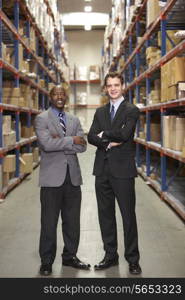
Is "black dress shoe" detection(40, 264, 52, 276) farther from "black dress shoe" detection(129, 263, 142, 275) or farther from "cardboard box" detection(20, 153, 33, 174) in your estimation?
"cardboard box" detection(20, 153, 33, 174)

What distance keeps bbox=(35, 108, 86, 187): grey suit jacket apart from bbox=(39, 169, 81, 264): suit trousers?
74 millimetres

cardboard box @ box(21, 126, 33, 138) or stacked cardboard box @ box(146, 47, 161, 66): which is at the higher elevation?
stacked cardboard box @ box(146, 47, 161, 66)

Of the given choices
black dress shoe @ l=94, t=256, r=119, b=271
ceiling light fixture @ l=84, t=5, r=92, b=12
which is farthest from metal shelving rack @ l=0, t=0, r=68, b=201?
ceiling light fixture @ l=84, t=5, r=92, b=12

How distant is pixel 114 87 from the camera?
3.24m

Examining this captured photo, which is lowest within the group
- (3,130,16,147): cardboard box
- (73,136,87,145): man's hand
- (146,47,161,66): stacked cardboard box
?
(3,130,16,147): cardboard box

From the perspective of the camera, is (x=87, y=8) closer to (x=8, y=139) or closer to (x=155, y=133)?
(x=155, y=133)

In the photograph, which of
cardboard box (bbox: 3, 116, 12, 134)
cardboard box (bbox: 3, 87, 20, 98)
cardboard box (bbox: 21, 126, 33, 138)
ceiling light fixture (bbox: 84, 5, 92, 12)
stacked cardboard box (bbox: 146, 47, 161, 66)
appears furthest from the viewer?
ceiling light fixture (bbox: 84, 5, 92, 12)

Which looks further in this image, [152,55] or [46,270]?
[152,55]

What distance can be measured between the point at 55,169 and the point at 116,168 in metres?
0.52

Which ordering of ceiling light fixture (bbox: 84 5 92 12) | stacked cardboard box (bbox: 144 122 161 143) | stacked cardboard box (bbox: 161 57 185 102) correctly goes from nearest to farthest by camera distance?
stacked cardboard box (bbox: 161 57 185 102), stacked cardboard box (bbox: 144 122 161 143), ceiling light fixture (bbox: 84 5 92 12)

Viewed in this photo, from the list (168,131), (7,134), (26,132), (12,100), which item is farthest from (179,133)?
(26,132)

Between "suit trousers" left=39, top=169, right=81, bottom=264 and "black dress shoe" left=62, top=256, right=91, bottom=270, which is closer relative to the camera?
"suit trousers" left=39, top=169, right=81, bottom=264

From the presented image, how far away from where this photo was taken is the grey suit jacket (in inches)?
127

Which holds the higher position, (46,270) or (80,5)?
(80,5)
